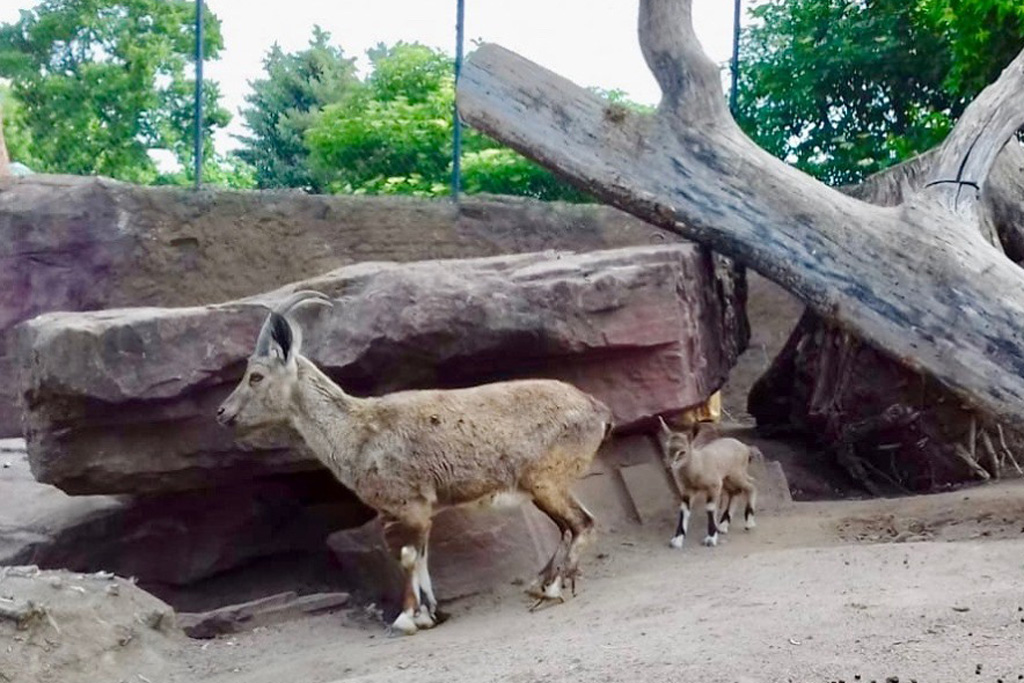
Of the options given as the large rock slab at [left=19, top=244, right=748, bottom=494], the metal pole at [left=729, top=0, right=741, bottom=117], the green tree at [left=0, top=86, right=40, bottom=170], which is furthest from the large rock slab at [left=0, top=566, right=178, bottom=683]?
the metal pole at [left=729, top=0, right=741, bottom=117]

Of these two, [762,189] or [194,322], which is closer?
[194,322]

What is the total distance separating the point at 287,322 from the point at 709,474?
2784 mm

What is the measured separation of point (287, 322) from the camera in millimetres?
7273

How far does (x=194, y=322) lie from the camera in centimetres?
774

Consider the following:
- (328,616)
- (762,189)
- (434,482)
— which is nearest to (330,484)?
(328,616)

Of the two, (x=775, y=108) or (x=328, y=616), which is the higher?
(x=775, y=108)

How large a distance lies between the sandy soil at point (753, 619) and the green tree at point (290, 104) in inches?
→ 240

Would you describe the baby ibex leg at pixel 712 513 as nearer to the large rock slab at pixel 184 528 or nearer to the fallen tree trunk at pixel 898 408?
the fallen tree trunk at pixel 898 408

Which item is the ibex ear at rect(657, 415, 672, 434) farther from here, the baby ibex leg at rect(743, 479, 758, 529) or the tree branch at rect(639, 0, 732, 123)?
the tree branch at rect(639, 0, 732, 123)

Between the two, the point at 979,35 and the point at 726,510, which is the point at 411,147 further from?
the point at 726,510

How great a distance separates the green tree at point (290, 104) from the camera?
12.8 metres

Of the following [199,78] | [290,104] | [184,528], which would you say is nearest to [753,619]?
[184,528]

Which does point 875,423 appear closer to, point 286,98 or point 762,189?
point 762,189

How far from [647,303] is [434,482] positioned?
193 cm
